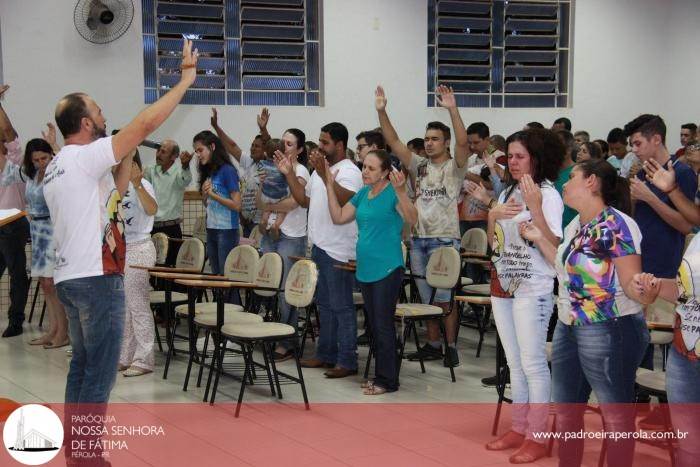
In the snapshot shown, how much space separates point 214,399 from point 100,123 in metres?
2.32

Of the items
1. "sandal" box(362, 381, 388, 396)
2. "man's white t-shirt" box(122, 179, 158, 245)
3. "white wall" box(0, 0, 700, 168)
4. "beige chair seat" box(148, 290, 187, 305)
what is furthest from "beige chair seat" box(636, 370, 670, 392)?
"white wall" box(0, 0, 700, 168)

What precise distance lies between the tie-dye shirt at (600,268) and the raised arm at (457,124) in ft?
8.25

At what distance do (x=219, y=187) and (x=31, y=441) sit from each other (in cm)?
327

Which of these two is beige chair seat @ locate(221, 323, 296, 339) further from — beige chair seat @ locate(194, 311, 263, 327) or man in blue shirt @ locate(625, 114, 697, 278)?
man in blue shirt @ locate(625, 114, 697, 278)

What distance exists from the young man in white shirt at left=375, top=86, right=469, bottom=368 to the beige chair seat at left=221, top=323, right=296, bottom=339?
4.36 feet

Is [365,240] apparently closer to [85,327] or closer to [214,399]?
[214,399]

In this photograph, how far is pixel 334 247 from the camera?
5.97 m

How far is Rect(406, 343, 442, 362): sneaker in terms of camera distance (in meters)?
6.38

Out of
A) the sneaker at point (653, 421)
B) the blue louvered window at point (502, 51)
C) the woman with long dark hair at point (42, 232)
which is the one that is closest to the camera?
the sneaker at point (653, 421)

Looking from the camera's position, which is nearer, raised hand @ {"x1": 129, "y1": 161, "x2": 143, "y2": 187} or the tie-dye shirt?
the tie-dye shirt

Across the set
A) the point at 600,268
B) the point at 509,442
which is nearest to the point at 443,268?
the point at 509,442

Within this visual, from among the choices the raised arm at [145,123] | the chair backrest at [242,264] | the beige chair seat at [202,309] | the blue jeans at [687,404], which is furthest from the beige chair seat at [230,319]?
the blue jeans at [687,404]

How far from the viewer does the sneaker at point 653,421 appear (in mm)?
4551

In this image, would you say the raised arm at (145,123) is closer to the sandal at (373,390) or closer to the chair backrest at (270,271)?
the chair backrest at (270,271)
